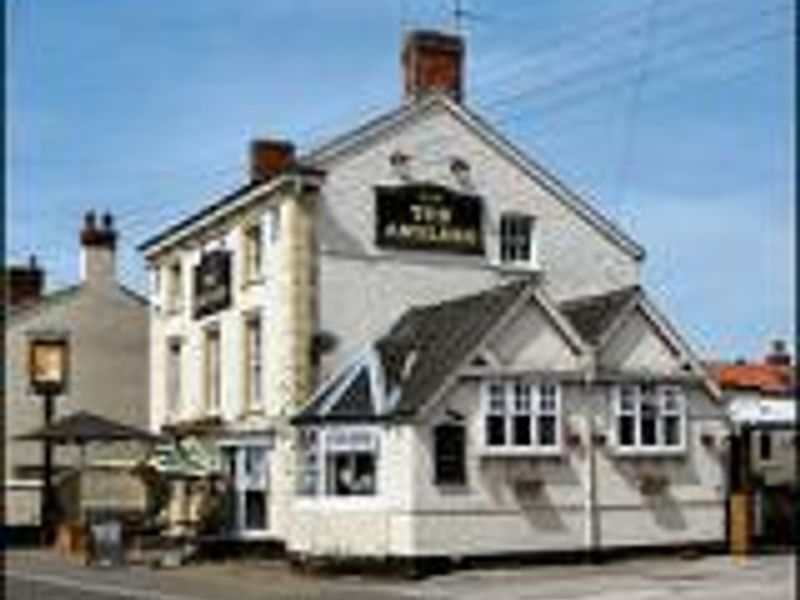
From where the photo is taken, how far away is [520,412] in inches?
1411

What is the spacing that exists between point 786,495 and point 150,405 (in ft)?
58.8

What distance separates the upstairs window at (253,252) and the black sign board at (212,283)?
910 mm

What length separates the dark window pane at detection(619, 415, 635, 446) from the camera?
36969 millimetres

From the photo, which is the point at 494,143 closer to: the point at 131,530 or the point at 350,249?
the point at 350,249

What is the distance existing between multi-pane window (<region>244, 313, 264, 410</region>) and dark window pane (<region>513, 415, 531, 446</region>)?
7.78m

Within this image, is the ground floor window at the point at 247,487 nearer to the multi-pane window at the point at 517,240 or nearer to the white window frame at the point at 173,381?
the white window frame at the point at 173,381

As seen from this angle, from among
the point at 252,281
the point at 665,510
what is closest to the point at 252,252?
the point at 252,281

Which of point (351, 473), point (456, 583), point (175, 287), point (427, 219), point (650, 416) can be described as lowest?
point (456, 583)

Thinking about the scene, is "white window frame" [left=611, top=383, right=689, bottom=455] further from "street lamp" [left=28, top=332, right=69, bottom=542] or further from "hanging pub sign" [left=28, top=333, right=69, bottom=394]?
"hanging pub sign" [left=28, top=333, right=69, bottom=394]

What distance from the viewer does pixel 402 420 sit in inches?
1369

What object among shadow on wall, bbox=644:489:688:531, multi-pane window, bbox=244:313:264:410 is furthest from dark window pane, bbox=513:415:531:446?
multi-pane window, bbox=244:313:264:410

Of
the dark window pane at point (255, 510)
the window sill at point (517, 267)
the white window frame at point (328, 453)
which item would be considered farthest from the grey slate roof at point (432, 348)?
the dark window pane at point (255, 510)

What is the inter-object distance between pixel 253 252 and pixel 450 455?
30.3 ft

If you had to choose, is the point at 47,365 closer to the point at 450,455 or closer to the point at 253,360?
the point at 253,360
